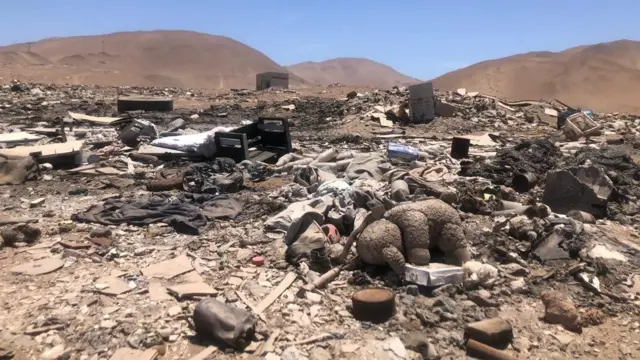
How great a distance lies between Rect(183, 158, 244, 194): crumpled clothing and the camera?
21.5 ft

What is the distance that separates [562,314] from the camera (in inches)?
142

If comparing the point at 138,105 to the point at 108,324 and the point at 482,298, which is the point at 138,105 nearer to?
the point at 108,324

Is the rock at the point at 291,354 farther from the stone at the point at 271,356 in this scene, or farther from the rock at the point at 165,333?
the rock at the point at 165,333

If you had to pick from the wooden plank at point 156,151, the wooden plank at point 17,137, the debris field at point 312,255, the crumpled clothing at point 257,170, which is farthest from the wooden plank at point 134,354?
the wooden plank at point 17,137

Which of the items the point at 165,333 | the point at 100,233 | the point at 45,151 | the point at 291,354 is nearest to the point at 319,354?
the point at 291,354

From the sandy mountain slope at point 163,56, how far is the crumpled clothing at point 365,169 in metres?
36.7

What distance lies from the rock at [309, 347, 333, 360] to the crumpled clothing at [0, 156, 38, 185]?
5.41m

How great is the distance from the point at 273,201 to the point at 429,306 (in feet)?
8.43

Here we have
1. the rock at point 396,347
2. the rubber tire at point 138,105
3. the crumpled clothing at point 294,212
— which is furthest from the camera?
the rubber tire at point 138,105

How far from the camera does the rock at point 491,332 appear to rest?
3.31m

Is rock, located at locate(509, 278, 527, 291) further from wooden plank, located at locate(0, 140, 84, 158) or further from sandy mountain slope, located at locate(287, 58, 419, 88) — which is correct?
sandy mountain slope, located at locate(287, 58, 419, 88)

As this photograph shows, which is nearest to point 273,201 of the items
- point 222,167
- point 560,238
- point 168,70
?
point 222,167

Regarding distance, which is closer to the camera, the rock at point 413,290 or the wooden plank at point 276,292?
the wooden plank at point 276,292

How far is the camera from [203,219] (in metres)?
5.38
